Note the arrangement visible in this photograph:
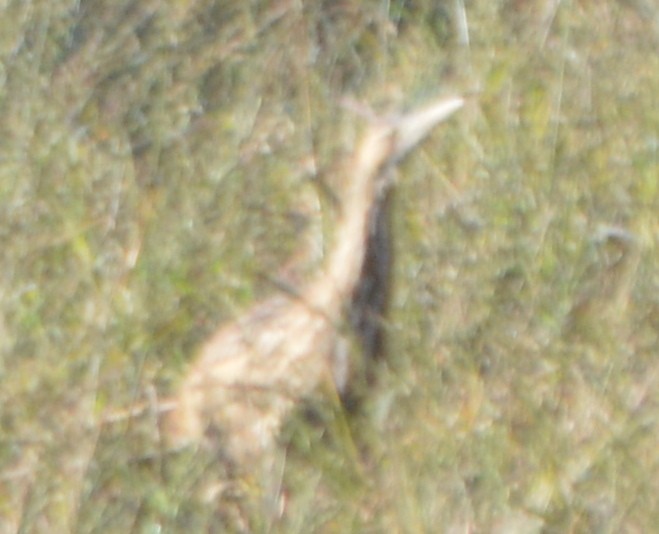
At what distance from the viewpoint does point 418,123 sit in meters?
2.90

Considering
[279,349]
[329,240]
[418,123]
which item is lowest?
[279,349]

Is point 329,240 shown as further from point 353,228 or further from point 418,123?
point 418,123

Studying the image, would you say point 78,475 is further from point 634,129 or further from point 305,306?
point 634,129

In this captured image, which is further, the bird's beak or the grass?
the bird's beak

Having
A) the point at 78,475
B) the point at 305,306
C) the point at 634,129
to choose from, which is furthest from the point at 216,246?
the point at 634,129

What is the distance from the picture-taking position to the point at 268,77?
2.95 metres

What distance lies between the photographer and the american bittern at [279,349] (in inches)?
110

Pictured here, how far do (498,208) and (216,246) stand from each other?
2.24 feet

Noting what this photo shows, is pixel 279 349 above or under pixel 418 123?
under

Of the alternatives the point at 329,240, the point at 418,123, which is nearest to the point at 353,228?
the point at 329,240

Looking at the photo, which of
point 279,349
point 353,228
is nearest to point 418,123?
point 353,228

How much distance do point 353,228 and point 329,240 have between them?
64 millimetres

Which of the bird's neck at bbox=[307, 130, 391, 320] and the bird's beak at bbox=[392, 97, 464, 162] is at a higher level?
the bird's beak at bbox=[392, 97, 464, 162]

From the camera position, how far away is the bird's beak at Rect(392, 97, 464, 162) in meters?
2.89
